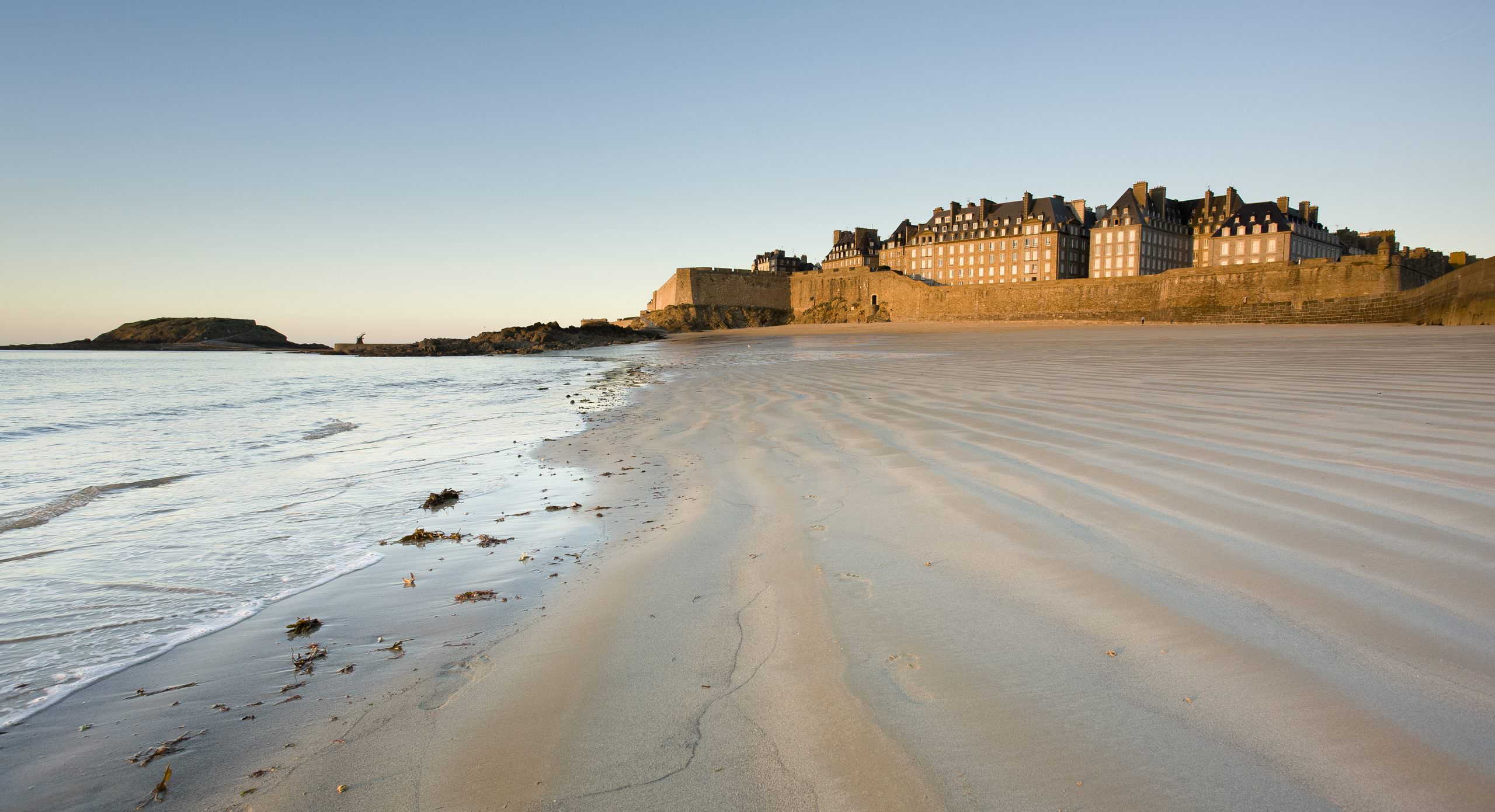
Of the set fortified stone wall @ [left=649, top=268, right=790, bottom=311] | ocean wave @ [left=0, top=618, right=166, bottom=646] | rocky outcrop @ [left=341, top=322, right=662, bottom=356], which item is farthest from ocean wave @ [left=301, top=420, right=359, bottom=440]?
fortified stone wall @ [left=649, top=268, right=790, bottom=311]

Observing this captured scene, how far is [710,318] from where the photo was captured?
52.2 metres

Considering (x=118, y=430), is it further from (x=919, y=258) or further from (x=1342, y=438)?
(x=919, y=258)

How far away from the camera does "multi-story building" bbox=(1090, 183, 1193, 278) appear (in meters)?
51.6

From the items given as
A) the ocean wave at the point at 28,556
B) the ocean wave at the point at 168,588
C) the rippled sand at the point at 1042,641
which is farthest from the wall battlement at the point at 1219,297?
the ocean wave at the point at 28,556

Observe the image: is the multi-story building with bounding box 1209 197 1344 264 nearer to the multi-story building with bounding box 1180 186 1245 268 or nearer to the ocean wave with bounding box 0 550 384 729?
the multi-story building with bounding box 1180 186 1245 268

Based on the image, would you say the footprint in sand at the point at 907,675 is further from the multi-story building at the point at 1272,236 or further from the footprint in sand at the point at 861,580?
the multi-story building at the point at 1272,236

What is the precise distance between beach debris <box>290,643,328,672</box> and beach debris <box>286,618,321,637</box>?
0.14m

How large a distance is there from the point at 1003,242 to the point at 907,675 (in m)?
60.5

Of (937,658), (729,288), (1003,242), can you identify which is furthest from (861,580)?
(1003,242)

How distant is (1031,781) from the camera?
119 cm

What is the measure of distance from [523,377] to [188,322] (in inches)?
2770

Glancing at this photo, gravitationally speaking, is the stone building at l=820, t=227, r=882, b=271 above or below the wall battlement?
above

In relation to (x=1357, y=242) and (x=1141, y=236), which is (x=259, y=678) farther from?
(x=1357, y=242)

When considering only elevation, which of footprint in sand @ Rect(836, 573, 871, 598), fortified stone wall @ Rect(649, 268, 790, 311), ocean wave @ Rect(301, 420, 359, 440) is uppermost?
fortified stone wall @ Rect(649, 268, 790, 311)
